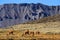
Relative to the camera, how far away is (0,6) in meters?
168

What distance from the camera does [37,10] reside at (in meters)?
162

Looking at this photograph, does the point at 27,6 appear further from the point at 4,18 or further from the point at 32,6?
the point at 4,18

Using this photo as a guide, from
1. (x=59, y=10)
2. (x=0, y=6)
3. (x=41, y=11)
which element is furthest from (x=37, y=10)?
(x=0, y=6)

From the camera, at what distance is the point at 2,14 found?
163625mm

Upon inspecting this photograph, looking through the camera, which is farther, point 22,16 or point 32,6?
point 32,6

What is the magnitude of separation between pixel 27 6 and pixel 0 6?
17121mm

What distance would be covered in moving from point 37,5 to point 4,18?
1105 inches

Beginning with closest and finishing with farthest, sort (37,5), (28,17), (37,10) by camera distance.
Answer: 1. (28,17)
2. (37,10)
3. (37,5)

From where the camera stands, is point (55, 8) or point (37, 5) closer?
point (55, 8)

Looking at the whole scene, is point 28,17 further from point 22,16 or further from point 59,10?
point 59,10

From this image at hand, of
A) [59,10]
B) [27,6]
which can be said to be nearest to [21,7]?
[27,6]

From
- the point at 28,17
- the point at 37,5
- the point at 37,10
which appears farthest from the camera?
the point at 37,5

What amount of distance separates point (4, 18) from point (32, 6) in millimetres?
25276

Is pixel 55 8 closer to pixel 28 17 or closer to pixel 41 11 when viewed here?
pixel 41 11
